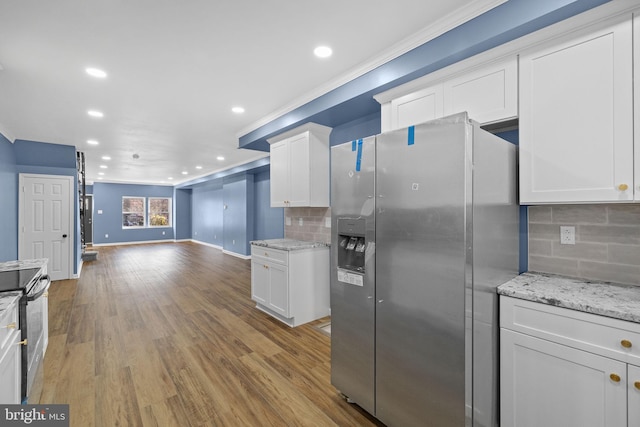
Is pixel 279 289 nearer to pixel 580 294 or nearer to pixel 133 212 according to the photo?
pixel 580 294

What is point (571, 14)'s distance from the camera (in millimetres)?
1566

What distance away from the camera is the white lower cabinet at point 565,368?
1261 millimetres

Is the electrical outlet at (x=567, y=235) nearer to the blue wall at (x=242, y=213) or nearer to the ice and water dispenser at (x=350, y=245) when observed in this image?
the ice and water dispenser at (x=350, y=245)

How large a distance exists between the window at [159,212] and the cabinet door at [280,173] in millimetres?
10065

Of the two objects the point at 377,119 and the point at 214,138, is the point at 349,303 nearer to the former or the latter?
the point at 377,119

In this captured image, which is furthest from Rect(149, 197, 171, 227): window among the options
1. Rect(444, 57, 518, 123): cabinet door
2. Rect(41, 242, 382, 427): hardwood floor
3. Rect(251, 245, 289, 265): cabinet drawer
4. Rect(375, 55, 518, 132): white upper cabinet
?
Rect(444, 57, 518, 123): cabinet door

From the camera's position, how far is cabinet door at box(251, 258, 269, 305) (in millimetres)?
3709

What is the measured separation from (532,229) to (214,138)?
4.90 metres

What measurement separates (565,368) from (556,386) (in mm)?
108

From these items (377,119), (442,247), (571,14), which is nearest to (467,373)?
(442,247)

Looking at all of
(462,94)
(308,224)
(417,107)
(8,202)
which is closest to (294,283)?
(308,224)

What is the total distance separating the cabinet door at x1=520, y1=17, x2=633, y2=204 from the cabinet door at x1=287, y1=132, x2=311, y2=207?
94.7 inches

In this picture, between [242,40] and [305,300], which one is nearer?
[242,40]

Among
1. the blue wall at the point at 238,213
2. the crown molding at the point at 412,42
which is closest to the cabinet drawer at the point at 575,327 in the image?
the crown molding at the point at 412,42
